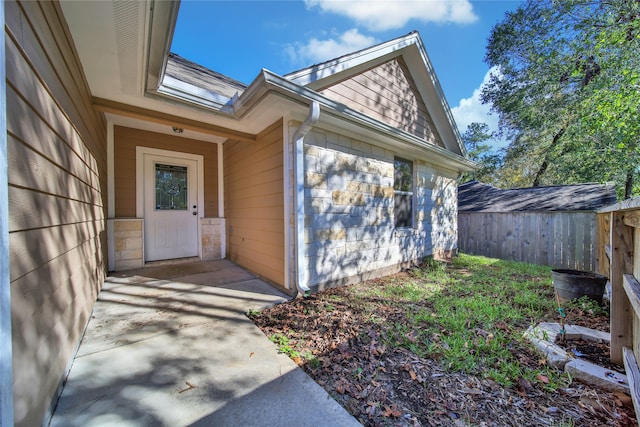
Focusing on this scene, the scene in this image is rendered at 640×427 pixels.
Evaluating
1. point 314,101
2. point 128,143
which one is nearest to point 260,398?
point 314,101

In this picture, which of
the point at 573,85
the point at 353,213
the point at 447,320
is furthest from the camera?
the point at 573,85

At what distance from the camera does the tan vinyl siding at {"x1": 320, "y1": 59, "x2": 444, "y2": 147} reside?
4059mm

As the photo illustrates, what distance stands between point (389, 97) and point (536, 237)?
19.2 feet

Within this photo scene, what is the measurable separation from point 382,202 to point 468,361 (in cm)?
286

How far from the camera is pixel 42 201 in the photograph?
134 centimetres

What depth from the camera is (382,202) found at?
446 cm

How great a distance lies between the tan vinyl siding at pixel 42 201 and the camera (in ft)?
3.46

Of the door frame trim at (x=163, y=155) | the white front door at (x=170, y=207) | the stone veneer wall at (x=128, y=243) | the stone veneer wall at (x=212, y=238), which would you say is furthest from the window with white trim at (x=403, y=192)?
the stone veneer wall at (x=128, y=243)

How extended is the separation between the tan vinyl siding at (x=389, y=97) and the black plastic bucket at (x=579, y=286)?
11.6 ft

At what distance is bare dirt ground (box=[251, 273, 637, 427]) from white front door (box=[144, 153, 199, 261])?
3331 mm

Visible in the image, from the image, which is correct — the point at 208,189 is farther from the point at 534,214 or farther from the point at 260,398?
the point at 534,214

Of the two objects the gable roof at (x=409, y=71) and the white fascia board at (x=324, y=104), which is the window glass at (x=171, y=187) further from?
the gable roof at (x=409, y=71)

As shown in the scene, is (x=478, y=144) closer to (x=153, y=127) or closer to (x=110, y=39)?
(x=153, y=127)

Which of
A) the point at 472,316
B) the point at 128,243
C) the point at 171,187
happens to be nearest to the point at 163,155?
the point at 171,187
